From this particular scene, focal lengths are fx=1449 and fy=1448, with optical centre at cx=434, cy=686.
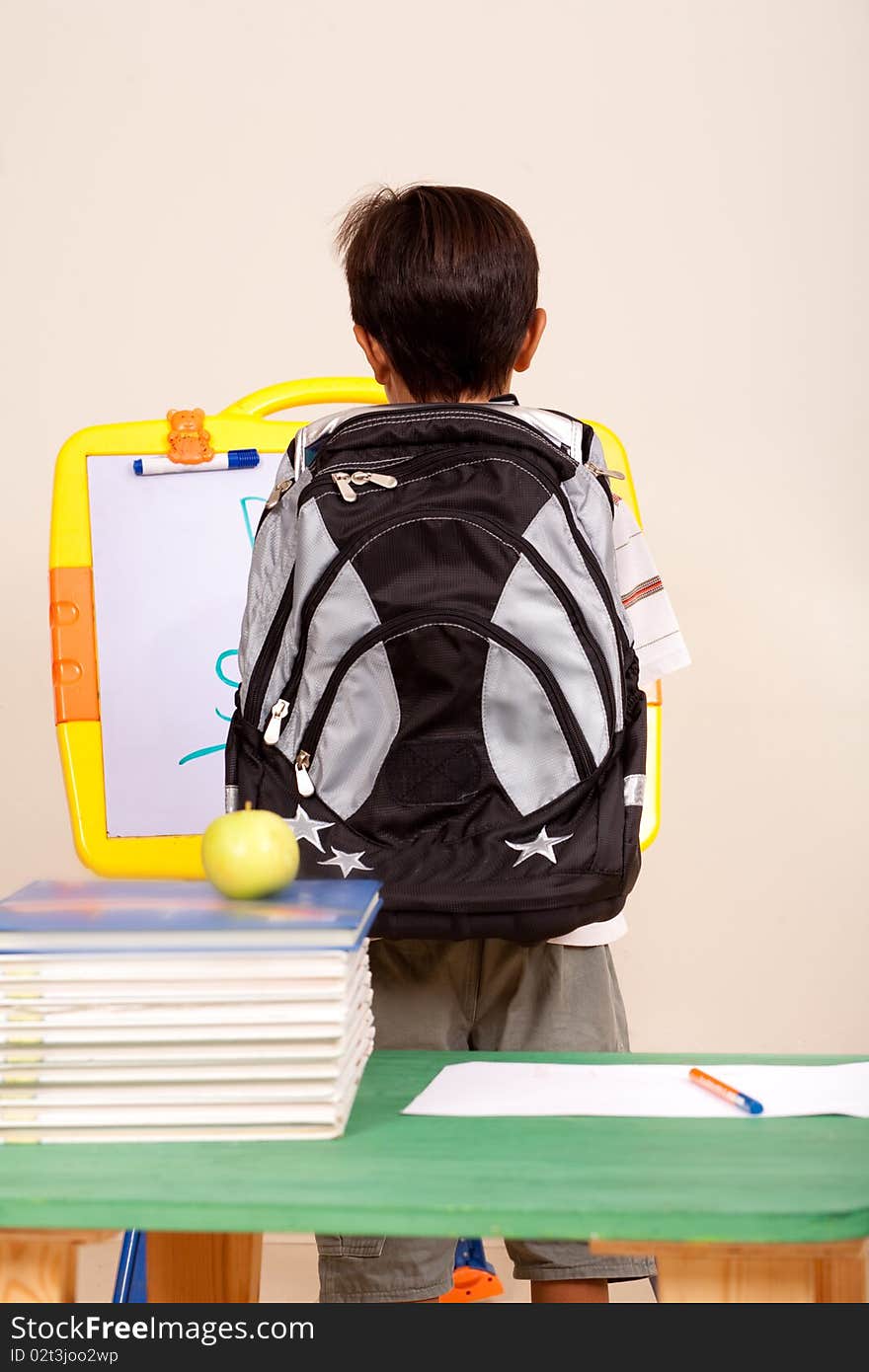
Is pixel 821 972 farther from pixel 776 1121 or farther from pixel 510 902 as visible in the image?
pixel 776 1121

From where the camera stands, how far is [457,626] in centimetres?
100

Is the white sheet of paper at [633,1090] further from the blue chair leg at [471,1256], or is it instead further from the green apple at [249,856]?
the blue chair leg at [471,1256]

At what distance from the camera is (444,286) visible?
1.07m

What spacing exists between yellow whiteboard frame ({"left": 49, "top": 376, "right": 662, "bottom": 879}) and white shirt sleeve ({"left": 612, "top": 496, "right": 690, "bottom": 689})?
0.34 metres

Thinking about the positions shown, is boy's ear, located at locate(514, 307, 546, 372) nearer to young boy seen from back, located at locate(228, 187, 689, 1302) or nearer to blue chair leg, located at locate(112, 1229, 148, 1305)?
young boy seen from back, located at locate(228, 187, 689, 1302)

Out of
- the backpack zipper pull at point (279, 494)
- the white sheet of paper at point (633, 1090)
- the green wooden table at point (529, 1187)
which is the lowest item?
the white sheet of paper at point (633, 1090)

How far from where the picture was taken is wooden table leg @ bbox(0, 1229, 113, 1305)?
611 millimetres

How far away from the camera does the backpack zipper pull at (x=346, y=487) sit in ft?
3.33

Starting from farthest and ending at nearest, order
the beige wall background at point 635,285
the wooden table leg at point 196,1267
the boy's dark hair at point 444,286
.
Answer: the beige wall background at point 635,285, the boy's dark hair at point 444,286, the wooden table leg at point 196,1267

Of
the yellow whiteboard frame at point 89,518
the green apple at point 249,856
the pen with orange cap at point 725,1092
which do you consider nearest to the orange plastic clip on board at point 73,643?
the yellow whiteboard frame at point 89,518

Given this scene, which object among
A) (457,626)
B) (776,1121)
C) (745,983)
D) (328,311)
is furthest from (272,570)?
(745,983)

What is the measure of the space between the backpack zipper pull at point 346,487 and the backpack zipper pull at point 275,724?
153 mm

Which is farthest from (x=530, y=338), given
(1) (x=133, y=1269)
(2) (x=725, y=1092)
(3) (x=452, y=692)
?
(1) (x=133, y=1269)

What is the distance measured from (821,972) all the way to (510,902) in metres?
1.42
